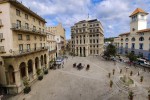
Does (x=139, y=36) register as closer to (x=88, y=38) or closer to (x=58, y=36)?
(x=88, y=38)

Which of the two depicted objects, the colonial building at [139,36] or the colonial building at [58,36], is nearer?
the colonial building at [139,36]

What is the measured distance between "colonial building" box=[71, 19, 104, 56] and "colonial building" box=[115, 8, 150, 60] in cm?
1432

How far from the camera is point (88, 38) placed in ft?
173

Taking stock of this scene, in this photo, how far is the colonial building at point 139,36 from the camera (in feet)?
112

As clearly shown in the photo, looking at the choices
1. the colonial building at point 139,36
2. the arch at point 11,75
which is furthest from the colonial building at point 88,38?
the arch at point 11,75

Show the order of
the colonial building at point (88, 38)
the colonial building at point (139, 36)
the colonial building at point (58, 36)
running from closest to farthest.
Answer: the colonial building at point (139, 36) < the colonial building at point (58, 36) < the colonial building at point (88, 38)

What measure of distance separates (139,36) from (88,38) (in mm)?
23924

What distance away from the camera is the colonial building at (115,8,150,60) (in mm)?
34250

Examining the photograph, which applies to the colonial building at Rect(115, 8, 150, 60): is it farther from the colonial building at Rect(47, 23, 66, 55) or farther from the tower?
the colonial building at Rect(47, 23, 66, 55)

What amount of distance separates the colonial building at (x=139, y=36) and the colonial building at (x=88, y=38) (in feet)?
47.0

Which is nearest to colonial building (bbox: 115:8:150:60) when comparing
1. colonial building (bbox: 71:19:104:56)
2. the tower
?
the tower

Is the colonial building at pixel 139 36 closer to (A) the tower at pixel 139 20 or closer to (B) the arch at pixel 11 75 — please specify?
(A) the tower at pixel 139 20

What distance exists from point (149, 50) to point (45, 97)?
36.9m

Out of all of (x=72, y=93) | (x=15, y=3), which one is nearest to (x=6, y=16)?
(x=15, y=3)
